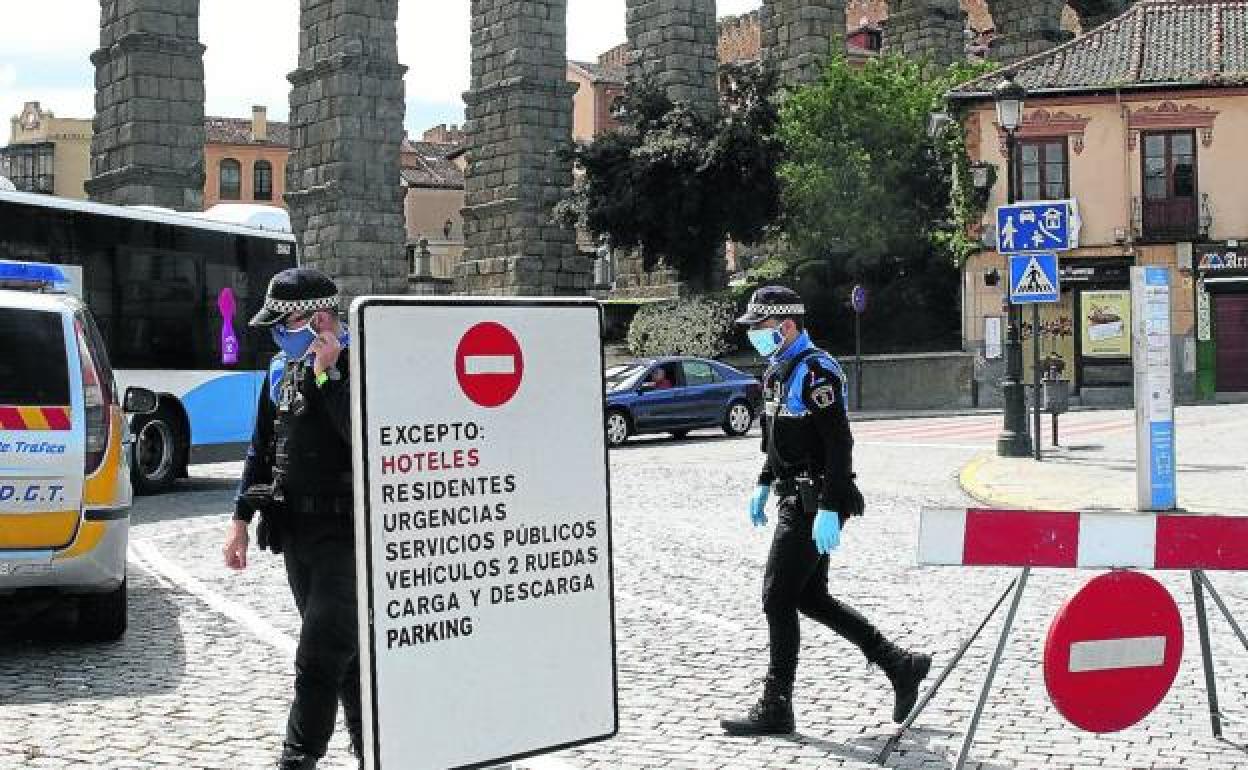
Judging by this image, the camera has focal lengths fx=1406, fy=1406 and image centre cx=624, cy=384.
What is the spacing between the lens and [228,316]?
1789 cm

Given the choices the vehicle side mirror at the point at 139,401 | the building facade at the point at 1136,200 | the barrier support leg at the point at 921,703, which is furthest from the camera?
the building facade at the point at 1136,200

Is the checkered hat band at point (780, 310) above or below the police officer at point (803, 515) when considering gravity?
above

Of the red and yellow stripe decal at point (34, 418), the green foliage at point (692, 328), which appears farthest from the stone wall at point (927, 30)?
the red and yellow stripe decal at point (34, 418)

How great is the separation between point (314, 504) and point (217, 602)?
463 centimetres

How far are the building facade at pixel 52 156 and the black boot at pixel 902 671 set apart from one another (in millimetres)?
79613

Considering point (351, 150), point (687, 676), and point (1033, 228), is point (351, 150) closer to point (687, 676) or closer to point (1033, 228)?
point (1033, 228)

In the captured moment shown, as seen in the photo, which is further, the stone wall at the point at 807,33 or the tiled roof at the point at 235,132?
the tiled roof at the point at 235,132

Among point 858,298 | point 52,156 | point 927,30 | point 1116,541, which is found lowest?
point 1116,541

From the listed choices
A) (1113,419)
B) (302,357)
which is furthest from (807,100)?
(302,357)

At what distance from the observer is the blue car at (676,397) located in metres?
23.3

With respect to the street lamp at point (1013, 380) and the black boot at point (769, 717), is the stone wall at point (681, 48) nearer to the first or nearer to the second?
the street lamp at point (1013, 380)

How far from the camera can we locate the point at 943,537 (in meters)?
4.93

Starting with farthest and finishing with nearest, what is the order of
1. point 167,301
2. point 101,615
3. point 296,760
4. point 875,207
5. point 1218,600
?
point 875,207
point 167,301
point 101,615
point 1218,600
point 296,760


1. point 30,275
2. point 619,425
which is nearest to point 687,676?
point 30,275
